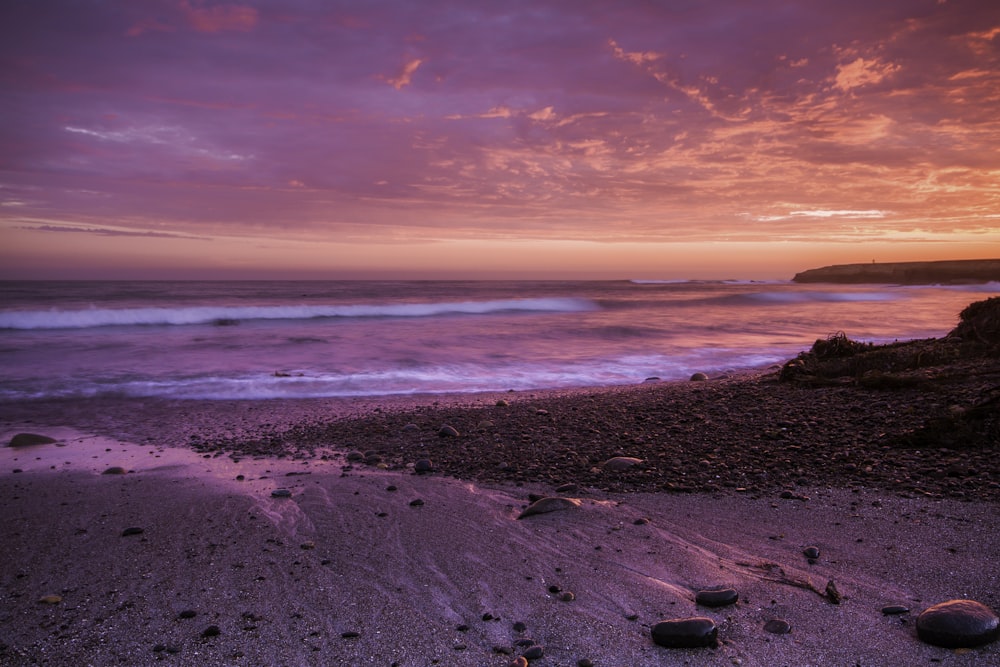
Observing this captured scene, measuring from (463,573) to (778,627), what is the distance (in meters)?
1.43

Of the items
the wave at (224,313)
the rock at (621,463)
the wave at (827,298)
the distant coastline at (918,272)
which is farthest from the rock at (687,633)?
the distant coastline at (918,272)

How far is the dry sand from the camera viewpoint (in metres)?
2.29

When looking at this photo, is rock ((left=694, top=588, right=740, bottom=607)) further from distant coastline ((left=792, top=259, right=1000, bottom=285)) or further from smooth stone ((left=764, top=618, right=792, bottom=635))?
distant coastline ((left=792, top=259, right=1000, bottom=285))

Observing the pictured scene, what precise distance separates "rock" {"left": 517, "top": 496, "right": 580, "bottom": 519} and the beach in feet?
0.14

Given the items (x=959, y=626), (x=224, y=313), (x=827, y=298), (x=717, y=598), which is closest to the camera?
(x=959, y=626)

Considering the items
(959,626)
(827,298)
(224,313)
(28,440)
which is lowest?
(28,440)

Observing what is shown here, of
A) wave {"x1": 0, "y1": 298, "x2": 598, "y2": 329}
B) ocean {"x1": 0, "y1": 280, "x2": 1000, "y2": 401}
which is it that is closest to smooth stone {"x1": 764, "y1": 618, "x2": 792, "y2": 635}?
ocean {"x1": 0, "y1": 280, "x2": 1000, "y2": 401}

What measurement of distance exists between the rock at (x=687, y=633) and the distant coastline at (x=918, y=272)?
228 feet

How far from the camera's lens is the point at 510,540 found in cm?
329

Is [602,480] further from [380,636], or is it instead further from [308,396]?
[308,396]

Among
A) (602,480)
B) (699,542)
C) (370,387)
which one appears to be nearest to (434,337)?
(370,387)

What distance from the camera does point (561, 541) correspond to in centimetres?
323

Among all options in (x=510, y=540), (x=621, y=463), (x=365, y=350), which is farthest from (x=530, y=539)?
(x=365, y=350)

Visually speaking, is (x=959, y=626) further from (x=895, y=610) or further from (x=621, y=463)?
(x=621, y=463)
